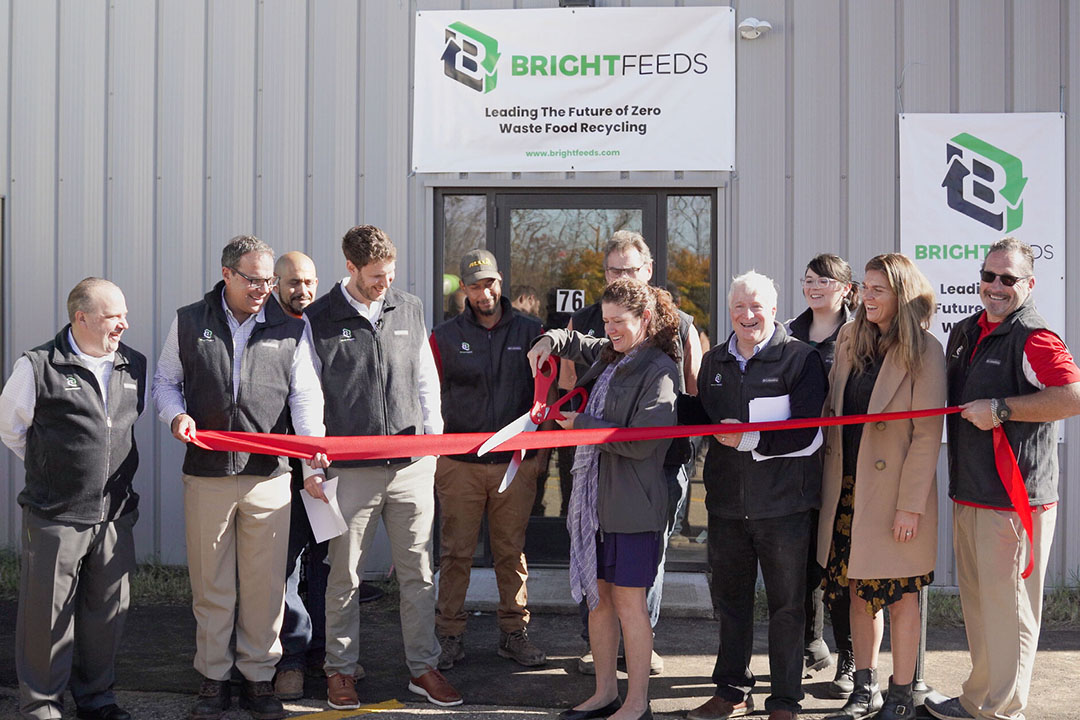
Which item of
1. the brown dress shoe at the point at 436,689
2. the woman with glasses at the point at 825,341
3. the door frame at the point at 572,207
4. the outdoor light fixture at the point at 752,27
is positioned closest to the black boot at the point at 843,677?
the woman with glasses at the point at 825,341

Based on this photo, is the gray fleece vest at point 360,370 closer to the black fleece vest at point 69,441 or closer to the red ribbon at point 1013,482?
the black fleece vest at point 69,441

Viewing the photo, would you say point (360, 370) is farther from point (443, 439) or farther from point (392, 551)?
point (392, 551)

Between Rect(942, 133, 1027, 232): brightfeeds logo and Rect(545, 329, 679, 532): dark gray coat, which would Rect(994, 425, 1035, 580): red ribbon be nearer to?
Rect(545, 329, 679, 532): dark gray coat

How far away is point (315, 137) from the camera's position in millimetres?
6957

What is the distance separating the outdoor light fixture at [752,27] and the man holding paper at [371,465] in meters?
3.27

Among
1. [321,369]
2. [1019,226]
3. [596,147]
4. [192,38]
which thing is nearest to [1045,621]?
[1019,226]

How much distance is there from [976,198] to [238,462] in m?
4.95

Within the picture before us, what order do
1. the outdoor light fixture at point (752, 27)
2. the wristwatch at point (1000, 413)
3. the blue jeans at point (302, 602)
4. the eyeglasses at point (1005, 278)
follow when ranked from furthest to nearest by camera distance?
the outdoor light fixture at point (752, 27) → the blue jeans at point (302, 602) → the eyeglasses at point (1005, 278) → the wristwatch at point (1000, 413)

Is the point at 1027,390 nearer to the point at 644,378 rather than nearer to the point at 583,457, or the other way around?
the point at 644,378

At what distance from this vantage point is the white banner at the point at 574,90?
6684 millimetres

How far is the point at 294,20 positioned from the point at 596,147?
226 cm

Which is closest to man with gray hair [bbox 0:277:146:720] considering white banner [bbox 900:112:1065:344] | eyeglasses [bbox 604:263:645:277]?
eyeglasses [bbox 604:263:645:277]

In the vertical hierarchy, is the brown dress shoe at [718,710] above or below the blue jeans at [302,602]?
below

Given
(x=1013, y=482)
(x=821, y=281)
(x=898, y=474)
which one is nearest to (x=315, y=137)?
(x=821, y=281)
